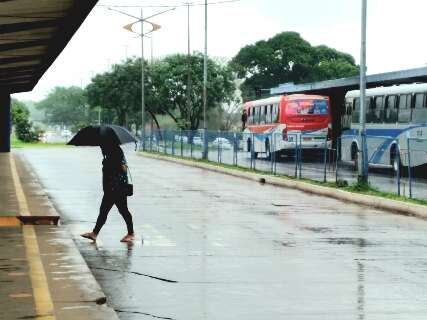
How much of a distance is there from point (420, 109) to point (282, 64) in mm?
80907

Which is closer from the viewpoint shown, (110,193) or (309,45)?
(110,193)

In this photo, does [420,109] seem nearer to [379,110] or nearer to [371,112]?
[379,110]

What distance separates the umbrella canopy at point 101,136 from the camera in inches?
506

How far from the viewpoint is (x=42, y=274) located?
366 inches

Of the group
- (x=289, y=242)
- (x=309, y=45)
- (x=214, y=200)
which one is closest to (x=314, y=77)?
(x=309, y=45)

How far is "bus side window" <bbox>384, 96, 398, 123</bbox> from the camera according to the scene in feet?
110

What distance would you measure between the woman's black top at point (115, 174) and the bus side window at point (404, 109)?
20930mm

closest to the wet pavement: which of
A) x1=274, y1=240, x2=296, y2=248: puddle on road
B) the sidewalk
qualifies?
x1=274, y1=240, x2=296, y2=248: puddle on road

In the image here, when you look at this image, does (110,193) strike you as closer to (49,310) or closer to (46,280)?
(46,280)

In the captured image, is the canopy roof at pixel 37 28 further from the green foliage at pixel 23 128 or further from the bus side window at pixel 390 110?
the green foliage at pixel 23 128

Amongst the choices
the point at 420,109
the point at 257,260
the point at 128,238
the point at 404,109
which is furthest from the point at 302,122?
the point at 257,260

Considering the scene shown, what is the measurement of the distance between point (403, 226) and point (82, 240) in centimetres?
634

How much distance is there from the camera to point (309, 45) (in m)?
113

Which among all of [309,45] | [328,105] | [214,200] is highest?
[309,45]
